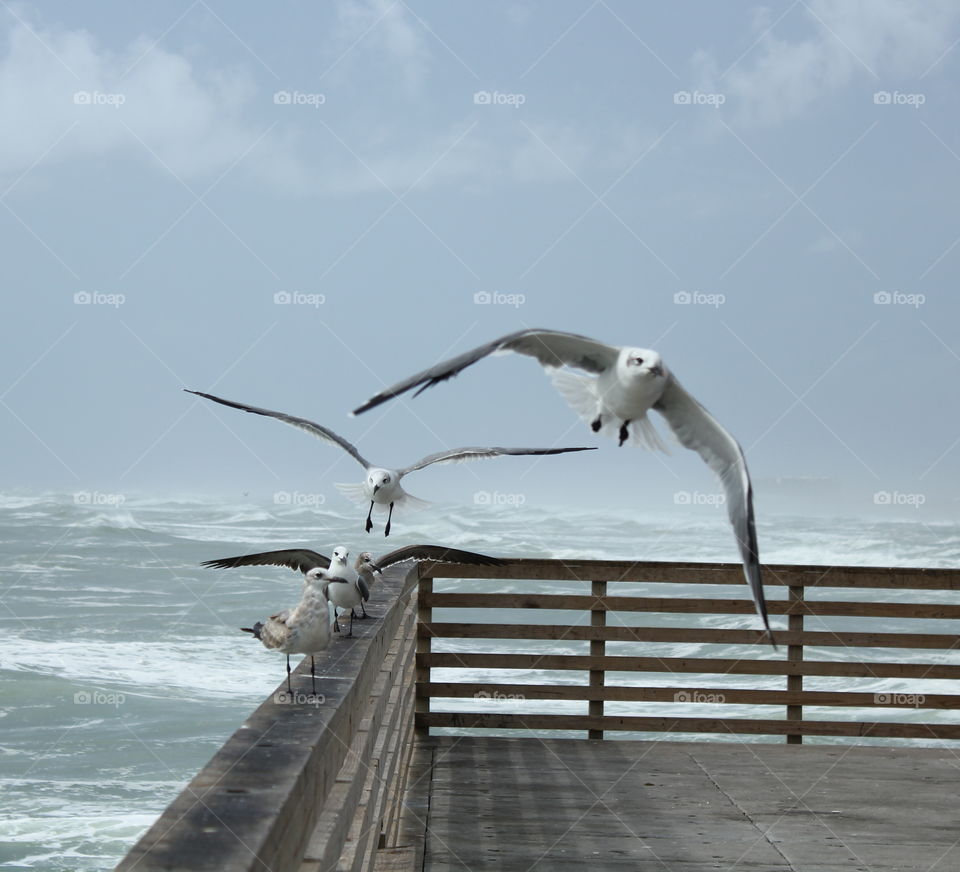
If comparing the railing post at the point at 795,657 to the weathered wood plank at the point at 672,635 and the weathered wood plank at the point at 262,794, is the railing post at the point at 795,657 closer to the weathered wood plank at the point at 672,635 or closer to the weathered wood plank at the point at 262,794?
the weathered wood plank at the point at 672,635

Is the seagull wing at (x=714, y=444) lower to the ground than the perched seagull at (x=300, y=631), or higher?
higher

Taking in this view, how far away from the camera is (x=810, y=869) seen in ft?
12.9

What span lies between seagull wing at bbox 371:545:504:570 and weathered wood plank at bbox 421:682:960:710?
2.99 feet

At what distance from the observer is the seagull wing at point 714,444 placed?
3846 mm

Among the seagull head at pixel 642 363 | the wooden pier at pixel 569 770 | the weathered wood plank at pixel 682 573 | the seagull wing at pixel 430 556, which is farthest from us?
the weathered wood plank at pixel 682 573

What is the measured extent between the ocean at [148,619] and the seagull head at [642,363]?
3929 millimetres

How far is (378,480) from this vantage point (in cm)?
518

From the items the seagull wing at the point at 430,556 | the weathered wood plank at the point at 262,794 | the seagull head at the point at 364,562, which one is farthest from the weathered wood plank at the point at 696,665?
the weathered wood plank at the point at 262,794

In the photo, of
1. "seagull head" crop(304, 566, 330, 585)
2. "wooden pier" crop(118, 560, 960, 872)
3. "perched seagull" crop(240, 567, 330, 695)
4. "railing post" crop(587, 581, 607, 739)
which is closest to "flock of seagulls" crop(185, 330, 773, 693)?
"wooden pier" crop(118, 560, 960, 872)

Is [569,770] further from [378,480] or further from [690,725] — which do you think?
[378,480]

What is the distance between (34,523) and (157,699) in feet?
67.4

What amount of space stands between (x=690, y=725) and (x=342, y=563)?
3.28 m

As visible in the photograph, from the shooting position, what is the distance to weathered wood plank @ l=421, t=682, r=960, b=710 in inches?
234

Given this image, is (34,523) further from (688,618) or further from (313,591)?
(313,591)
